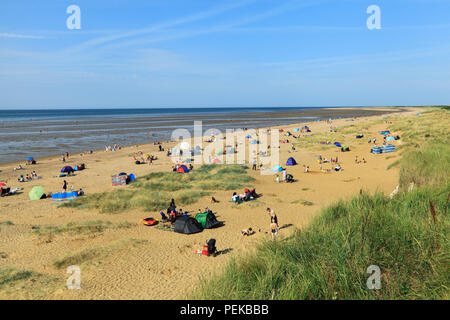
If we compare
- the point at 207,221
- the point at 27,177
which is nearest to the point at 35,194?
the point at 27,177

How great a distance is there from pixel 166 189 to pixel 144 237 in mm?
9319

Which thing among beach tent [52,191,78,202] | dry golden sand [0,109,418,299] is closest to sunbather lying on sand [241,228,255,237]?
dry golden sand [0,109,418,299]

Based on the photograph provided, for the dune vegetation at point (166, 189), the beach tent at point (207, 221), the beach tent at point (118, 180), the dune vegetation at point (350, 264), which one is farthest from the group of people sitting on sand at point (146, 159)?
the dune vegetation at point (350, 264)

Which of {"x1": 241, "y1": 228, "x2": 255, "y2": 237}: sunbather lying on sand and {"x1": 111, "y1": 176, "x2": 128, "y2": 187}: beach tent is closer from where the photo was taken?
{"x1": 241, "y1": 228, "x2": 255, "y2": 237}: sunbather lying on sand

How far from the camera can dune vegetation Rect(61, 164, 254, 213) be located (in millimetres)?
19188

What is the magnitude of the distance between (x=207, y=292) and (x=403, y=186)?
10.9 meters

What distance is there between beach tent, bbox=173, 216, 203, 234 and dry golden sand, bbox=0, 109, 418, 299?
29 centimetres

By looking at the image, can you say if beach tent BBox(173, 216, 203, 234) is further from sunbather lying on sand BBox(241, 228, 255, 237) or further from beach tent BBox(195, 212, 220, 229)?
sunbather lying on sand BBox(241, 228, 255, 237)

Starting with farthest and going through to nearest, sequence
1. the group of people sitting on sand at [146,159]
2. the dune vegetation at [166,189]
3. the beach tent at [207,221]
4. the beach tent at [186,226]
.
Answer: the group of people sitting on sand at [146,159], the dune vegetation at [166,189], the beach tent at [207,221], the beach tent at [186,226]

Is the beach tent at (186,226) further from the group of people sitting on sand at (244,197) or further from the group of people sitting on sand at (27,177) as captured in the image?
the group of people sitting on sand at (27,177)

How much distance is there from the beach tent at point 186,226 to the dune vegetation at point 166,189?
4.29m

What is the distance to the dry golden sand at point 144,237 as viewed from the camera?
9797mm

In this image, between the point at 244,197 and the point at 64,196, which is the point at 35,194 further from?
the point at 244,197

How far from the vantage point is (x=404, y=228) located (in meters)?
5.43
